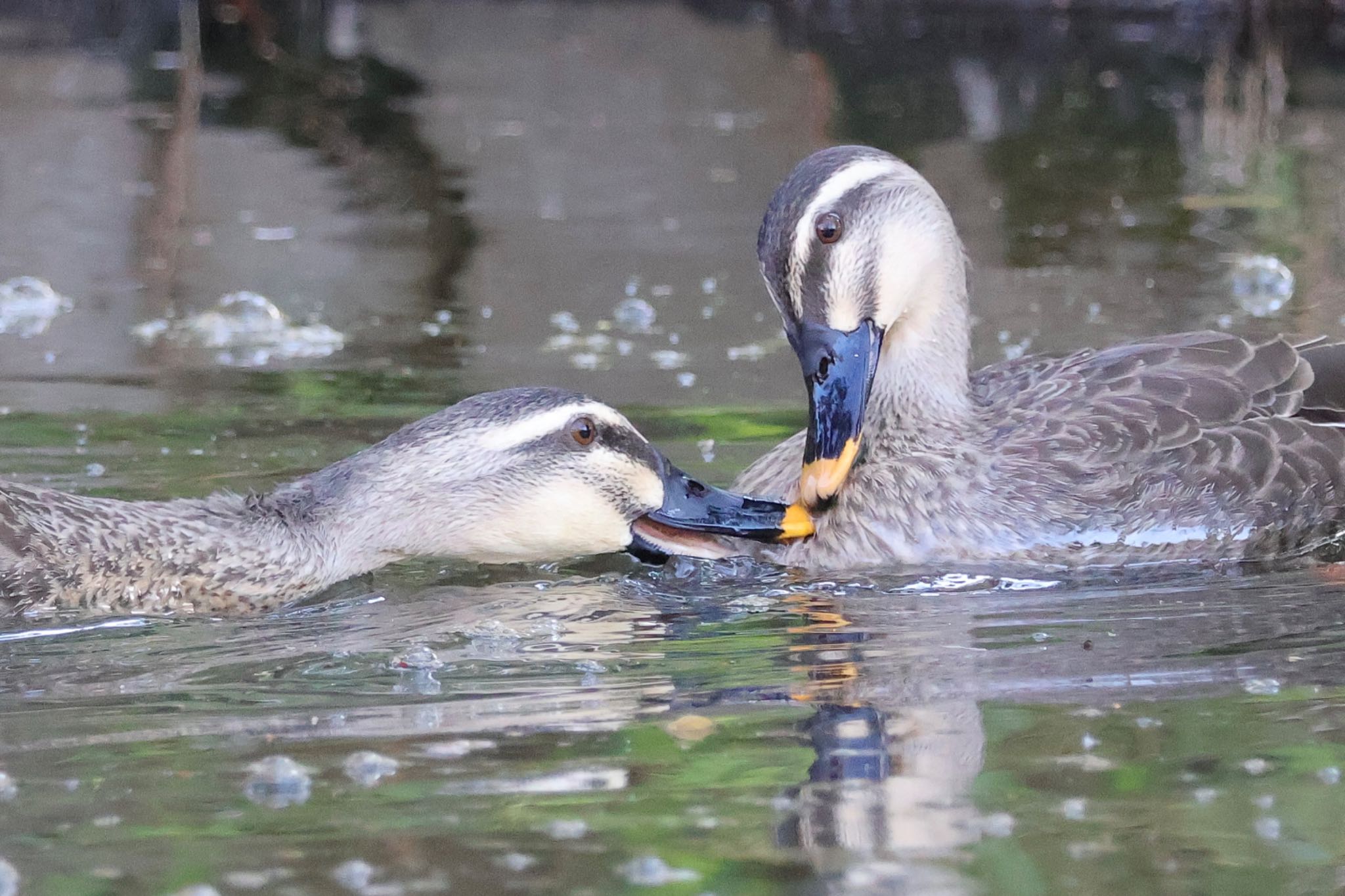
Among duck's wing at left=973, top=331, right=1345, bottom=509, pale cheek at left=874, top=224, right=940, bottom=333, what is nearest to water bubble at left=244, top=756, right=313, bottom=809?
pale cheek at left=874, top=224, right=940, bottom=333

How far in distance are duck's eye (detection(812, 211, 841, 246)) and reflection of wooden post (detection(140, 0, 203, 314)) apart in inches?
203

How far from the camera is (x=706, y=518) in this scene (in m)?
6.64

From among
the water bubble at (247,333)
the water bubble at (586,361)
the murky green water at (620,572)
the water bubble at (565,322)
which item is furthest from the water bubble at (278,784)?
the water bubble at (565,322)

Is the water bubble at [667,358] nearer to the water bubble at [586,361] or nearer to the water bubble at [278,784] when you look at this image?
the water bubble at [586,361]

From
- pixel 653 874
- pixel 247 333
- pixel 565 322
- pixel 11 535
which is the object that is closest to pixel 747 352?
pixel 565 322

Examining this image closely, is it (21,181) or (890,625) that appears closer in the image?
(890,625)

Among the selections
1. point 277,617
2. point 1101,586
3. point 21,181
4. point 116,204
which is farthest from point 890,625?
point 21,181

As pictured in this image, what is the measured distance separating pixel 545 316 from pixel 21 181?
581cm

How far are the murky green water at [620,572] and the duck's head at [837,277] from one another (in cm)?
55

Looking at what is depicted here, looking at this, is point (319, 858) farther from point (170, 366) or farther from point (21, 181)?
point (21, 181)

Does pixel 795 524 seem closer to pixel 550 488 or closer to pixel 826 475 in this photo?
pixel 826 475

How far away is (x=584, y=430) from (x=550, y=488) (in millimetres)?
238

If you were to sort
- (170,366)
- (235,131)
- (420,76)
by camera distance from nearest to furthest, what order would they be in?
(170,366) < (235,131) < (420,76)

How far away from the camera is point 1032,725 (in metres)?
4.88
